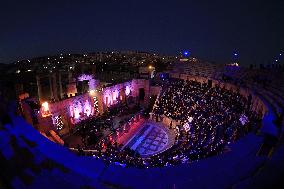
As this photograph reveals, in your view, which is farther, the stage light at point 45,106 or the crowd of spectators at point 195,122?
the stage light at point 45,106

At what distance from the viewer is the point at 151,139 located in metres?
26.4

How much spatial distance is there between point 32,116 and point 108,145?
842cm

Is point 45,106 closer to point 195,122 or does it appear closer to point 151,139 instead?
point 151,139

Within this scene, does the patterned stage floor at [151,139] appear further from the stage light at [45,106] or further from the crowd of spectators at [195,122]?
the stage light at [45,106]

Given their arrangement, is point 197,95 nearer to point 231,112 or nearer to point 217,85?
point 217,85

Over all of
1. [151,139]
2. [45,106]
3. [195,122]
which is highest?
[45,106]

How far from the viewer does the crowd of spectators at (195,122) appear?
1680 cm

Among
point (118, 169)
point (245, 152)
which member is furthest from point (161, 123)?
point (118, 169)

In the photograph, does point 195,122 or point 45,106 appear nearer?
point 45,106

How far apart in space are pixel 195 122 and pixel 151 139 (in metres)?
5.62

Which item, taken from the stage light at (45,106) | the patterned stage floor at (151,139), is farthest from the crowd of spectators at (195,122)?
the stage light at (45,106)

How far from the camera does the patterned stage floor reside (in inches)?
949

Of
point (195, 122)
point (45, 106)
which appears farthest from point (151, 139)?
point (45, 106)

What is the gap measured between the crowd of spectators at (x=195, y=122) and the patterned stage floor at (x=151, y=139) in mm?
1243
